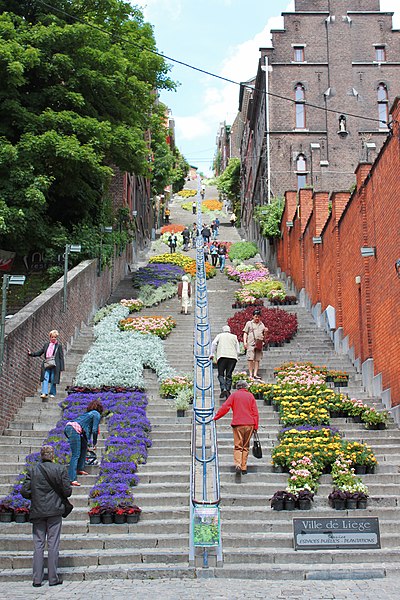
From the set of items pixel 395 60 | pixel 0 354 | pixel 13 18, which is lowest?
pixel 0 354

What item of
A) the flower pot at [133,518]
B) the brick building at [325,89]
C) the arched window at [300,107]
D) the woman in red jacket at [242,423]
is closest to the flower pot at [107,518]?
the flower pot at [133,518]

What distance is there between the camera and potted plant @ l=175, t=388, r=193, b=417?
42.6ft

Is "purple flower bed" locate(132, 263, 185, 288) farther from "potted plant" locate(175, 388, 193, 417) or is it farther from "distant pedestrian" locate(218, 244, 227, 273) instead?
"potted plant" locate(175, 388, 193, 417)

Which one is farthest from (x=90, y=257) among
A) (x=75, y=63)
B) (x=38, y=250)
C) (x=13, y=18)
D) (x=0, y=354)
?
(x=0, y=354)

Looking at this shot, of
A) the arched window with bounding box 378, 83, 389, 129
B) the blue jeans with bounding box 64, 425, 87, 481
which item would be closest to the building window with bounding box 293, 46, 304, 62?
the arched window with bounding box 378, 83, 389, 129

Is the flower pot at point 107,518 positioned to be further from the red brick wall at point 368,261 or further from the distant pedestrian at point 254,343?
the distant pedestrian at point 254,343

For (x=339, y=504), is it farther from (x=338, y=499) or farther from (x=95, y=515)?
(x=95, y=515)

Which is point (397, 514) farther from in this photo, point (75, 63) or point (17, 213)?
point (75, 63)

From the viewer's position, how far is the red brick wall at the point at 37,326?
42.9ft

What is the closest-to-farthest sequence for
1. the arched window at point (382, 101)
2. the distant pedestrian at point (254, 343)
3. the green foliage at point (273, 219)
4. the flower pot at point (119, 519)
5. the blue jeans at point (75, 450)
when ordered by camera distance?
the flower pot at point (119, 519) → the blue jeans at point (75, 450) → the distant pedestrian at point (254, 343) → the green foliage at point (273, 219) → the arched window at point (382, 101)

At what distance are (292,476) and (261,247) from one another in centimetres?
2803

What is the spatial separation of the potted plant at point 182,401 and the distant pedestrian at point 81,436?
91.4 inches

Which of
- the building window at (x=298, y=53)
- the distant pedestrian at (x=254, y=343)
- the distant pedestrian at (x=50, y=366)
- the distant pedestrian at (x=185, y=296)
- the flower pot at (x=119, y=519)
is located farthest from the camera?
the building window at (x=298, y=53)

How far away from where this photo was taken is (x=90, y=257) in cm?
2194
